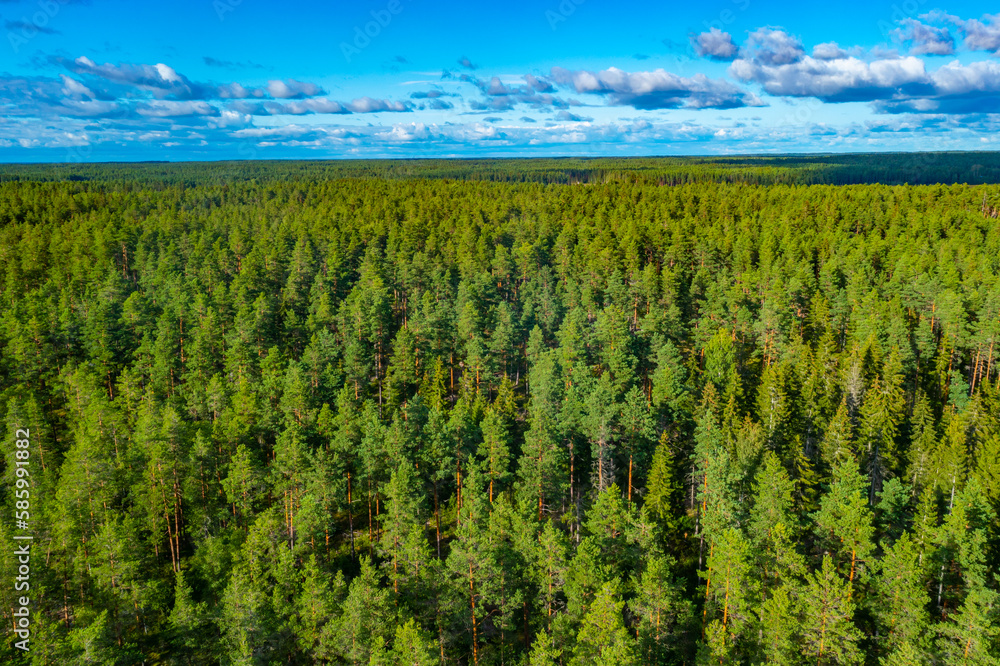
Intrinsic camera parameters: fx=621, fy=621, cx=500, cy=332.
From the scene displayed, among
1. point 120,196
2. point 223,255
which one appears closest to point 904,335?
point 223,255

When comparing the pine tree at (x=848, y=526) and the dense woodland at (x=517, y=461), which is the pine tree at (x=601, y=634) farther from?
the pine tree at (x=848, y=526)

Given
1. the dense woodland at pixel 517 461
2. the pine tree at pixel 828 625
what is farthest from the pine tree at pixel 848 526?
the pine tree at pixel 828 625

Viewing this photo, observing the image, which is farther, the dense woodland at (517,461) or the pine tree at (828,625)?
the dense woodland at (517,461)

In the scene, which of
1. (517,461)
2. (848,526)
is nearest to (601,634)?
(848,526)

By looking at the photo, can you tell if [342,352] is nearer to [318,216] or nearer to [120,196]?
[318,216]

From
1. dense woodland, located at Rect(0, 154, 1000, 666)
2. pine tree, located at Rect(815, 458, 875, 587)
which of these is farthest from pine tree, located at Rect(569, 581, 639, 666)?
pine tree, located at Rect(815, 458, 875, 587)

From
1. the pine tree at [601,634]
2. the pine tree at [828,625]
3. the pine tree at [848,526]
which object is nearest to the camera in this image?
the pine tree at [601,634]

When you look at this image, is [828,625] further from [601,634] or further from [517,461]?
[517,461]

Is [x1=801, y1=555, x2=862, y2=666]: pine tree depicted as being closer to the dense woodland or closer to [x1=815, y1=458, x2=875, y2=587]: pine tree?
the dense woodland
